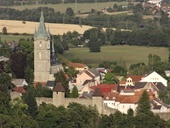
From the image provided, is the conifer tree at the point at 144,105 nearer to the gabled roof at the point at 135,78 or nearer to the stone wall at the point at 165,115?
the stone wall at the point at 165,115

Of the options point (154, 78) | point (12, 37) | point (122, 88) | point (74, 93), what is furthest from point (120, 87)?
point (12, 37)

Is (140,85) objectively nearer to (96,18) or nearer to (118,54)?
(118,54)

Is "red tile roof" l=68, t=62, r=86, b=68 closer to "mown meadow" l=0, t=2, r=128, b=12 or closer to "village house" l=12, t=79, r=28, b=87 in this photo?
"village house" l=12, t=79, r=28, b=87

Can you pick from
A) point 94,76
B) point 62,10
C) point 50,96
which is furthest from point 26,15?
point 50,96

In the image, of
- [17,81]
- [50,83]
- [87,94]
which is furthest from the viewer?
[17,81]

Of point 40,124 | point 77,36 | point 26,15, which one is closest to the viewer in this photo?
point 40,124

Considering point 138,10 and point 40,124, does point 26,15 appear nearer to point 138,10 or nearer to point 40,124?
point 138,10

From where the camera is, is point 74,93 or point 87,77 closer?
point 74,93
